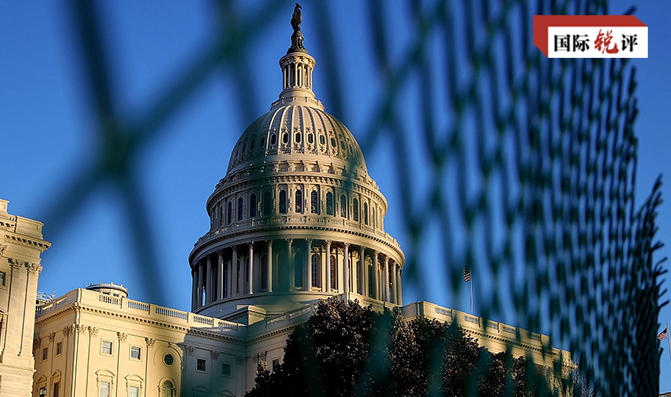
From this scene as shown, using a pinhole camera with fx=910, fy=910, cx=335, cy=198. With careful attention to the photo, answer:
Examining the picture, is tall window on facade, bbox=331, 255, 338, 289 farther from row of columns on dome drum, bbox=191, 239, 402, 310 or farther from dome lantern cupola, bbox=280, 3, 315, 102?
dome lantern cupola, bbox=280, 3, 315, 102

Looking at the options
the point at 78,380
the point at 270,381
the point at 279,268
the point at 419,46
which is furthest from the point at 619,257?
the point at 78,380

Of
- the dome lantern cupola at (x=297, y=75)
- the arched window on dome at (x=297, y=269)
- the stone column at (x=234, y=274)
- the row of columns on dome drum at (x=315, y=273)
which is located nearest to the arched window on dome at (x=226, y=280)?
the row of columns on dome drum at (x=315, y=273)

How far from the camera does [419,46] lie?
15.2 feet

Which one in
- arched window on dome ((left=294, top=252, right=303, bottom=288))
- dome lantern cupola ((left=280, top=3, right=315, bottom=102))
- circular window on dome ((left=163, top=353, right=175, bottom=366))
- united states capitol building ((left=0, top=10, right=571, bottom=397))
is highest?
dome lantern cupola ((left=280, top=3, right=315, bottom=102))

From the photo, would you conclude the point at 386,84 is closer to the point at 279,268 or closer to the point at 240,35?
the point at 279,268

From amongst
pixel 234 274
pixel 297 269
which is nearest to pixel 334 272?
pixel 234 274

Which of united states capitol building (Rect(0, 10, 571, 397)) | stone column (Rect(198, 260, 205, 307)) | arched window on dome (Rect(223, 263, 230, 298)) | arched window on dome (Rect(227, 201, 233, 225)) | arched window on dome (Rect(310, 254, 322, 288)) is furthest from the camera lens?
stone column (Rect(198, 260, 205, 307))

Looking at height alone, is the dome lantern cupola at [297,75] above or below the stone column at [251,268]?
above

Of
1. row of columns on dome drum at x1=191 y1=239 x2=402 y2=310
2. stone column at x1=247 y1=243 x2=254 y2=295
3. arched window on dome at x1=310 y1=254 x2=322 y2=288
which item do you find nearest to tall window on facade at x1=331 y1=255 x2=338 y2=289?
row of columns on dome drum at x1=191 y1=239 x2=402 y2=310

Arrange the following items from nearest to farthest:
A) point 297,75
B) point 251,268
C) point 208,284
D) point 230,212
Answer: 1. point 251,268
2. point 208,284
3. point 230,212
4. point 297,75

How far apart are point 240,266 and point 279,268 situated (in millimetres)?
96095

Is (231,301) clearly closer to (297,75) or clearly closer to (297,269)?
(297,75)

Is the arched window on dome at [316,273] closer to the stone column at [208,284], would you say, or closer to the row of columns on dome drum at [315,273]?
the row of columns on dome drum at [315,273]

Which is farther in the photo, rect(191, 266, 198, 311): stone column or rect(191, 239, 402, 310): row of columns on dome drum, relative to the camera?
rect(191, 266, 198, 311): stone column
